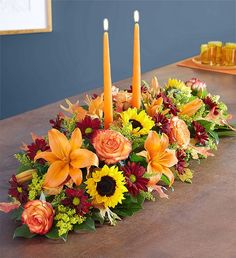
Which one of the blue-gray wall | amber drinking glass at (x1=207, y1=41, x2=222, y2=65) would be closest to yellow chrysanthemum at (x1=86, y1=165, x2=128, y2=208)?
amber drinking glass at (x1=207, y1=41, x2=222, y2=65)

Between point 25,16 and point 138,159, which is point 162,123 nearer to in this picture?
point 138,159

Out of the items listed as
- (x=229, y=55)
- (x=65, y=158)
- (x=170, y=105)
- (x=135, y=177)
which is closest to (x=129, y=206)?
(x=135, y=177)

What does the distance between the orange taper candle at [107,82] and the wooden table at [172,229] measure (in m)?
0.22

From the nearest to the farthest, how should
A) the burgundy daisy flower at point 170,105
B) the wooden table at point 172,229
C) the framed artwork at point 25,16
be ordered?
the wooden table at point 172,229 → the burgundy daisy flower at point 170,105 → the framed artwork at point 25,16

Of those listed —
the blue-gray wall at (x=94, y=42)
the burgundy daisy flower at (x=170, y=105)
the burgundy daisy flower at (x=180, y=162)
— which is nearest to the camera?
the burgundy daisy flower at (x=180, y=162)

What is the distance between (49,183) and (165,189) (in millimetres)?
309

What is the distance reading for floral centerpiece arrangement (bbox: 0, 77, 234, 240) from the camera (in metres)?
1.05

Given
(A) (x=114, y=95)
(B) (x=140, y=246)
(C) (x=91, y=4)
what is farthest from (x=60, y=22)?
(B) (x=140, y=246)

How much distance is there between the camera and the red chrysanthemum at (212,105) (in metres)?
1.57

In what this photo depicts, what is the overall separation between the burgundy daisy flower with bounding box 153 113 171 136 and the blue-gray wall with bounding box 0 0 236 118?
8.95ft

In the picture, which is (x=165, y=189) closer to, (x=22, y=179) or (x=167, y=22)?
(x=22, y=179)

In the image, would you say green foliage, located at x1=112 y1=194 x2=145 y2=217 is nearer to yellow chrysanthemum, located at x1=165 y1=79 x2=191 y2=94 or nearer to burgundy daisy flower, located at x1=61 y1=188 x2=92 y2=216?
burgundy daisy flower, located at x1=61 y1=188 x2=92 y2=216

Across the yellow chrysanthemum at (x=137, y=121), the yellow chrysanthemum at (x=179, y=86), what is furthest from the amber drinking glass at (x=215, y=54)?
the yellow chrysanthemum at (x=137, y=121)

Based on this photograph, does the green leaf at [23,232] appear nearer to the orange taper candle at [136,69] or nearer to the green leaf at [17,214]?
the green leaf at [17,214]
